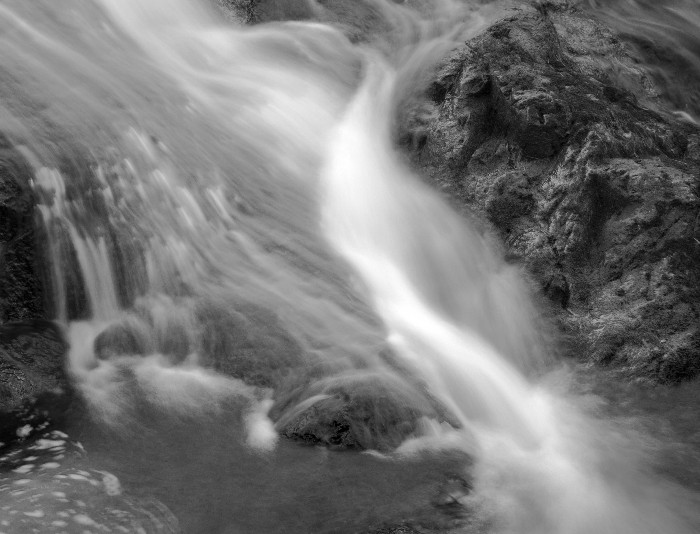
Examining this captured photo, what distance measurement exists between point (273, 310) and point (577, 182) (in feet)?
9.88

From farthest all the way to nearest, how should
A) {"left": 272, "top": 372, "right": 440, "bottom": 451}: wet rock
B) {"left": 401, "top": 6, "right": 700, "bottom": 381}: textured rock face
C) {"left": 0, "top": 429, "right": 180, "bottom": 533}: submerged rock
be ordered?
{"left": 401, "top": 6, "right": 700, "bottom": 381}: textured rock face → {"left": 272, "top": 372, "right": 440, "bottom": 451}: wet rock → {"left": 0, "top": 429, "right": 180, "bottom": 533}: submerged rock

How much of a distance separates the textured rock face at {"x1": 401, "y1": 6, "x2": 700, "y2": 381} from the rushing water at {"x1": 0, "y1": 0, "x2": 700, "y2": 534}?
1.35 feet

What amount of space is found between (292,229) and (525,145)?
7.76 feet

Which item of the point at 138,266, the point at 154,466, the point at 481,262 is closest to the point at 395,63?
the point at 481,262

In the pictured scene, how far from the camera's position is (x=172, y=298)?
6.02 meters

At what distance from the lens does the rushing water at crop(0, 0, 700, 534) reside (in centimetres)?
479

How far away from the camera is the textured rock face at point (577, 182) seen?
6.55 m

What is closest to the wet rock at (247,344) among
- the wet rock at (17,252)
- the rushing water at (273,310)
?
the rushing water at (273,310)

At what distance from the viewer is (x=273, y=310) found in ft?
19.9

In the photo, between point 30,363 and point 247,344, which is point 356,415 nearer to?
point 247,344

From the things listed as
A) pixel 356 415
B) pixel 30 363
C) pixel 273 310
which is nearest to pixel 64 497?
pixel 30 363

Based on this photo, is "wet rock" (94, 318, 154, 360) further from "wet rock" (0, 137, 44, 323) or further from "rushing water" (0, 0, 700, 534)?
"wet rock" (0, 137, 44, 323)

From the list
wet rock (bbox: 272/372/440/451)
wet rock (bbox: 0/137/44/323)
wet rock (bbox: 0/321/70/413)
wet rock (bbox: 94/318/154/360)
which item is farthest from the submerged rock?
wet rock (bbox: 0/137/44/323)

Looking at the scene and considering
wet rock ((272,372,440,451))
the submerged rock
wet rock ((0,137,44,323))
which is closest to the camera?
the submerged rock
